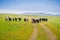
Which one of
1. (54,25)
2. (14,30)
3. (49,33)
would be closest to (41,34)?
(49,33)

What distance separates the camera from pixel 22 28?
4.06 metres

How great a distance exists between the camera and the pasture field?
388 centimetres

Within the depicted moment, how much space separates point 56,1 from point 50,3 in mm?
195

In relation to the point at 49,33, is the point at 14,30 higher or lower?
higher

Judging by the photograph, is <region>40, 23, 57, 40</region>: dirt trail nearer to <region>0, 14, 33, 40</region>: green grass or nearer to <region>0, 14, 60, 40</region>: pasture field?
<region>0, 14, 60, 40</region>: pasture field

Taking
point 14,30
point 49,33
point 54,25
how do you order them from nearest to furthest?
point 14,30, point 49,33, point 54,25

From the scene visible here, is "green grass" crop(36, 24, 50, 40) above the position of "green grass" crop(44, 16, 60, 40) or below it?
below

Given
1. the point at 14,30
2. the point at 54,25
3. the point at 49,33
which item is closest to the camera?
the point at 14,30

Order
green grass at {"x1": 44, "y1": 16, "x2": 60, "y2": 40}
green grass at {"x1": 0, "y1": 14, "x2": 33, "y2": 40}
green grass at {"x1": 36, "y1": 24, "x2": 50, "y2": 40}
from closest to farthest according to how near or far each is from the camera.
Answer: green grass at {"x1": 0, "y1": 14, "x2": 33, "y2": 40}, green grass at {"x1": 36, "y1": 24, "x2": 50, "y2": 40}, green grass at {"x1": 44, "y1": 16, "x2": 60, "y2": 40}

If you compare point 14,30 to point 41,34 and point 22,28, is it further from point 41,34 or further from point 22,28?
point 41,34

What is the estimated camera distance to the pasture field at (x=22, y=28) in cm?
388

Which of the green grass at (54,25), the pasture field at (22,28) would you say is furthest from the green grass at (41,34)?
the green grass at (54,25)

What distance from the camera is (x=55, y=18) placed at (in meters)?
4.31

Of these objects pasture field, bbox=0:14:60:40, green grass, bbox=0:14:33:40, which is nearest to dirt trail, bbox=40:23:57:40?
pasture field, bbox=0:14:60:40
